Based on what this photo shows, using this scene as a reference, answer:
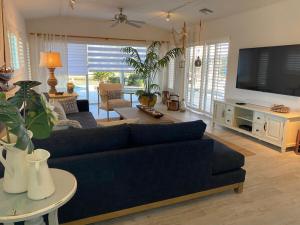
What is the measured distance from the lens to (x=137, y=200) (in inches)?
83.4

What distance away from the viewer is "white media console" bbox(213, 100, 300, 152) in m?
3.75

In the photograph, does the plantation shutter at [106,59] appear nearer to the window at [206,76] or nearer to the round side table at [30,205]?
the window at [206,76]

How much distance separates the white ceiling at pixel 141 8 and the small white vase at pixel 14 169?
4.43m

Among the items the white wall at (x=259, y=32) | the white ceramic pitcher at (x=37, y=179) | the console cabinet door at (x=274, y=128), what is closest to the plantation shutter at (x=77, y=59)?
the white wall at (x=259, y=32)

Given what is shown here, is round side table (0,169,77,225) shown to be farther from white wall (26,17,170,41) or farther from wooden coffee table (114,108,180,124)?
white wall (26,17,170,41)

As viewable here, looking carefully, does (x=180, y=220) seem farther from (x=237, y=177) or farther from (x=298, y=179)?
(x=298, y=179)

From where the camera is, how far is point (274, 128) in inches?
153

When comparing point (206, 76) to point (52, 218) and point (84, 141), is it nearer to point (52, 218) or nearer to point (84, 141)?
point (84, 141)

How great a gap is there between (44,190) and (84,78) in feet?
22.3

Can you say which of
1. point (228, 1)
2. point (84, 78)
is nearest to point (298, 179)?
point (228, 1)

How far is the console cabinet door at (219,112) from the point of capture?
503 centimetres

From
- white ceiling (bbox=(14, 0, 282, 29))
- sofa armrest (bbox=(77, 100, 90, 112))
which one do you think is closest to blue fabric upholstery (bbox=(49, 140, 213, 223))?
sofa armrest (bbox=(77, 100, 90, 112))

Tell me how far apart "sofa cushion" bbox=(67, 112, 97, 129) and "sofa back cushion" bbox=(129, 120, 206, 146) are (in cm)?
163

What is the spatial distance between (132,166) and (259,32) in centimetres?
407
